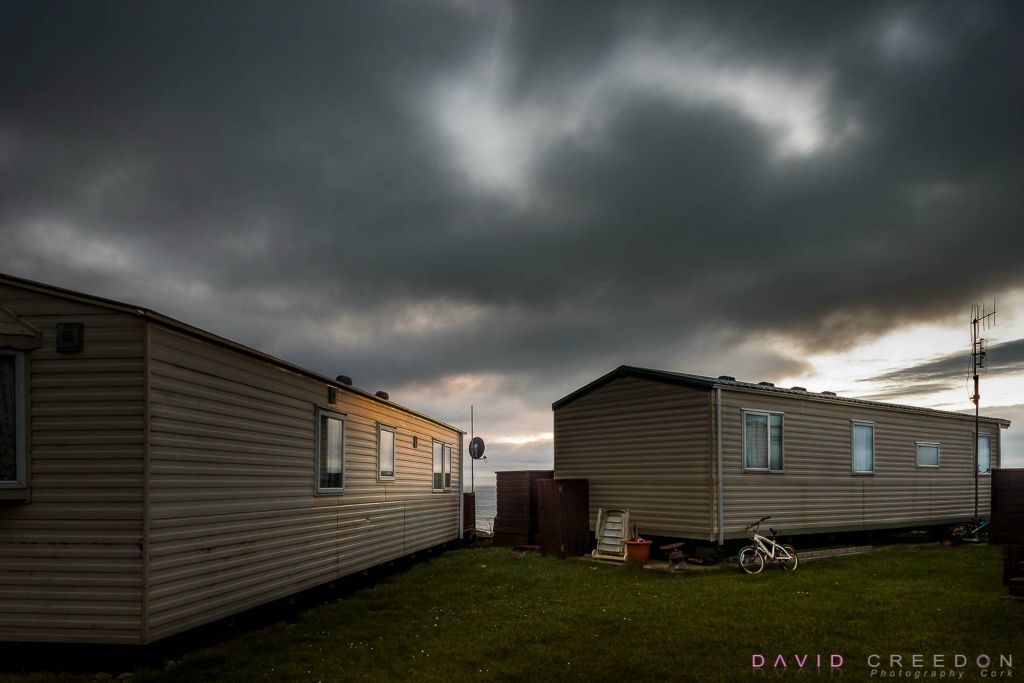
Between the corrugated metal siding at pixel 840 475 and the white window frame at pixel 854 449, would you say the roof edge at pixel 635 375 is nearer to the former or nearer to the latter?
the corrugated metal siding at pixel 840 475

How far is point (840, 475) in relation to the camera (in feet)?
63.3

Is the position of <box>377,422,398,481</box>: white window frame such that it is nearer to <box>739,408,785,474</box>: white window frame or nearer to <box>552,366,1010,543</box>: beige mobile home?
<box>552,366,1010,543</box>: beige mobile home

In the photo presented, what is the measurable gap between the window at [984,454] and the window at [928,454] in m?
3.28

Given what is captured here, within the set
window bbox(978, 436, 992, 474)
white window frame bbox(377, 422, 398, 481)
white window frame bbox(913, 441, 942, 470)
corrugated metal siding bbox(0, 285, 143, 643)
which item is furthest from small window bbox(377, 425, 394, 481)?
window bbox(978, 436, 992, 474)

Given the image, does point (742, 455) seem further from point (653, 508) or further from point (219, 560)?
point (219, 560)

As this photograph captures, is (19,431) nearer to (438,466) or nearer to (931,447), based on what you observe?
(438,466)

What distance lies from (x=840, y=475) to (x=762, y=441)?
359cm

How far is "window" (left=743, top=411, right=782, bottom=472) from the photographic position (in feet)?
55.5

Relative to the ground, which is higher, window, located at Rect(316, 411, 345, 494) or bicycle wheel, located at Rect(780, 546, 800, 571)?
window, located at Rect(316, 411, 345, 494)

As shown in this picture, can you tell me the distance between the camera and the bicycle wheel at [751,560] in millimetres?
14867

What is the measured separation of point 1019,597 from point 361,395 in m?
11.3

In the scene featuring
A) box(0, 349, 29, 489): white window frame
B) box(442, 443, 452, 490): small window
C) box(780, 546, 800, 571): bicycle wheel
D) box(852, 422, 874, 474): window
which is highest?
box(0, 349, 29, 489): white window frame

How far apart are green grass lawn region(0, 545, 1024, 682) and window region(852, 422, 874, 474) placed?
5.12 m

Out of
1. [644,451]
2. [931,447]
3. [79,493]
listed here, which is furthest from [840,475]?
[79,493]
